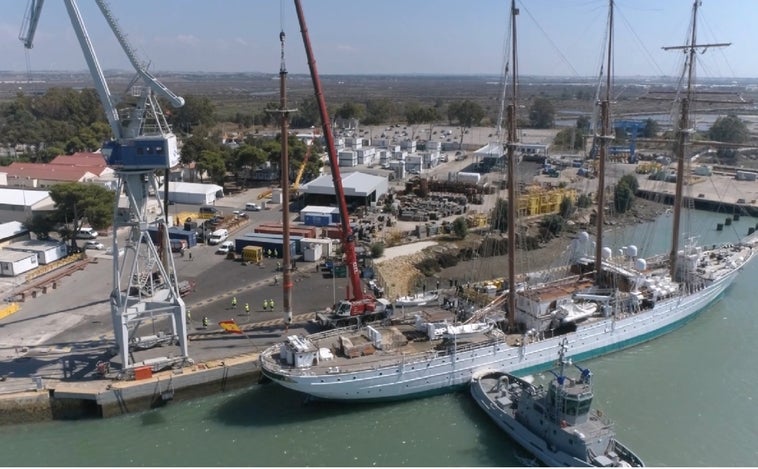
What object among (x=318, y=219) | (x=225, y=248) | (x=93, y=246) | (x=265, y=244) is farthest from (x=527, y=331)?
(x=93, y=246)

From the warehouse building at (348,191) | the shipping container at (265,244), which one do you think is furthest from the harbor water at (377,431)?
the warehouse building at (348,191)

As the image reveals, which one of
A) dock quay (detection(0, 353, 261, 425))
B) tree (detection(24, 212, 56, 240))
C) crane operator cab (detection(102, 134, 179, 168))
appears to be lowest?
dock quay (detection(0, 353, 261, 425))

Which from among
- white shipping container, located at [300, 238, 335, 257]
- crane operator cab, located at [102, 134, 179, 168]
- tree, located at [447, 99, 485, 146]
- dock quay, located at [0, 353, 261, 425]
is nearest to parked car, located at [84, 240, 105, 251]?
white shipping container, located at [300, 238, 335, 257]

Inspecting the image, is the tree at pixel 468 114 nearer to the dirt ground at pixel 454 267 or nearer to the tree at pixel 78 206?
the dirt ground at pixel 454 267

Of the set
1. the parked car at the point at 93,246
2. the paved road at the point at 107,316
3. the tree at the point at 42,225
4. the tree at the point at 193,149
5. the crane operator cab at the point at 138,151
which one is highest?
the crane operator cab at the point at 138,151

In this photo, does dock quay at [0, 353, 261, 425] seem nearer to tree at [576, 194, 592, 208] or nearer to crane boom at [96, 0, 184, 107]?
crane boom at [96, 0, 184, 107]

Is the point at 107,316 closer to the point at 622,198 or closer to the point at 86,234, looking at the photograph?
the point at 86,234
